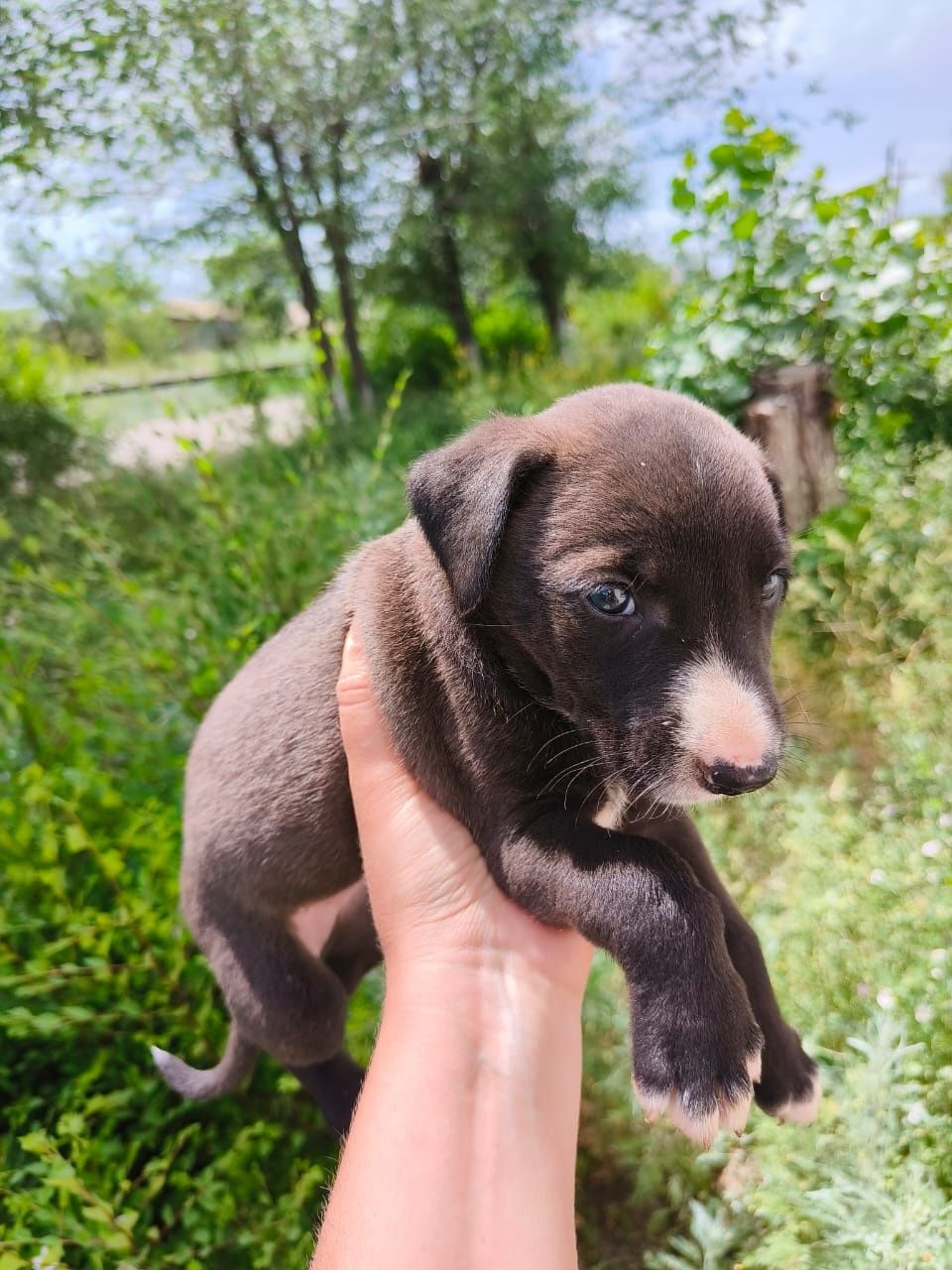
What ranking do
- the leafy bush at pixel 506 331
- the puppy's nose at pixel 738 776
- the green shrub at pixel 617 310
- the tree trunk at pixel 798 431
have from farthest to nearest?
1. the leafy bush at pixel 506 331
2. the green shrub at pixel 617 310
3. the tree trunk at pixel 798 431
4. the puppy's nose at pixel 738 776

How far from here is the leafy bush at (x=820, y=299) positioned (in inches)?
195

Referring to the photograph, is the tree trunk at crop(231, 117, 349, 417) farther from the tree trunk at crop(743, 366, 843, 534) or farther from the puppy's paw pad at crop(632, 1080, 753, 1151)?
the puppy's paw pad at crop(632, 1080, 753, 1151)

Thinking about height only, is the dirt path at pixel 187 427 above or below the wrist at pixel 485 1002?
above

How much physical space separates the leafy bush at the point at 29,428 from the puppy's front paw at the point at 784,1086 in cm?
851

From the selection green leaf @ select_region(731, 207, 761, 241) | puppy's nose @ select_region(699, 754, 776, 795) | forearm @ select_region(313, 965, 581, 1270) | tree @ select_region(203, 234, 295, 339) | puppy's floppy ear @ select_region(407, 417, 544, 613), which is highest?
tree @ select_region(203, 234, 295, 339)

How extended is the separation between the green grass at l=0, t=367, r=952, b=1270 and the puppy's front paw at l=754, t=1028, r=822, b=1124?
1.46ft

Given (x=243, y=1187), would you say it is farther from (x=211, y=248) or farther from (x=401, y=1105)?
(x=211, y=248)

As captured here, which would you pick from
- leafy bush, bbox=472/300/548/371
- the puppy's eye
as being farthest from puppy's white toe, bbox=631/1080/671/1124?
leafy bush, bbox=472/300/548/371

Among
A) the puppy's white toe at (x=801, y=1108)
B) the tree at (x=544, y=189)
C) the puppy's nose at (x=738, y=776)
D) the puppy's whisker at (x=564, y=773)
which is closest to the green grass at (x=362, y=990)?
the puppy's white toe at (x=801, y=1108)

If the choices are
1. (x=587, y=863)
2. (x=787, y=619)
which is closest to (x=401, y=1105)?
(x=587, y=863)

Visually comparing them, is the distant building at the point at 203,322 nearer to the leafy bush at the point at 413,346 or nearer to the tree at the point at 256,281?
the tree at the point at 256,281

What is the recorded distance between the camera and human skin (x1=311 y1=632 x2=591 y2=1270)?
1601 millimetres

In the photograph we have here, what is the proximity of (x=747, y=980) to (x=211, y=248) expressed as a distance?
1000 cm

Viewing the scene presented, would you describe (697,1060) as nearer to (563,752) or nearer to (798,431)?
(563,752)
